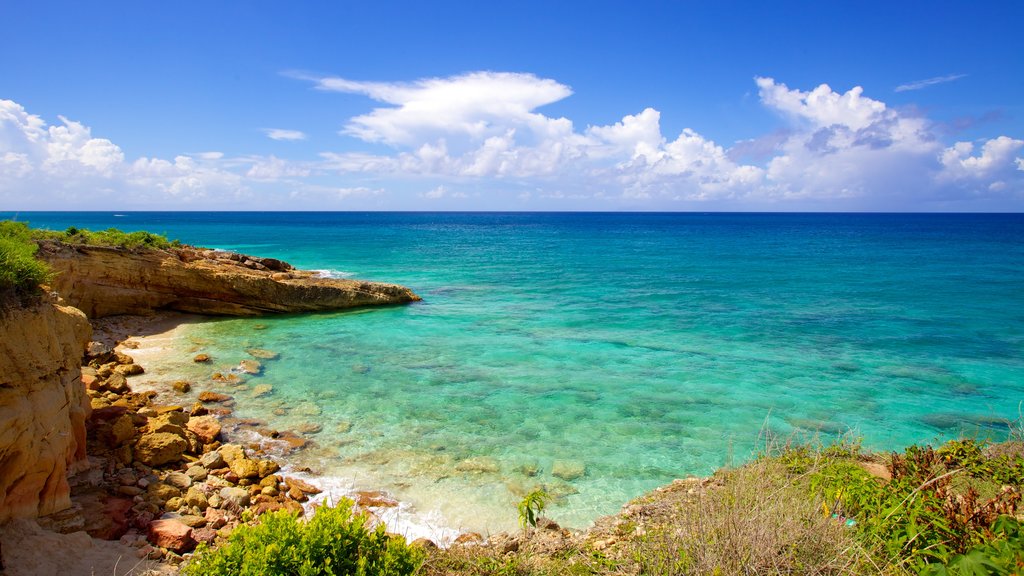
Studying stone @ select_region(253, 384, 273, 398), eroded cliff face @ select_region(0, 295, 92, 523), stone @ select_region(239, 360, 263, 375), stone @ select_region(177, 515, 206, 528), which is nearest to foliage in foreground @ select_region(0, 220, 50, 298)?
eroded cliff face @ select_region(0, 295, 92, 523)

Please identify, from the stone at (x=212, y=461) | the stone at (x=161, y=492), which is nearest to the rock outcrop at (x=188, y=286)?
the stone at (x=212, y=461)

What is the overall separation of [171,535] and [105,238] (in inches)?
782

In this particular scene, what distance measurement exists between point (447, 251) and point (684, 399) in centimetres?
5038

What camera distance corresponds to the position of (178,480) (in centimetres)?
902

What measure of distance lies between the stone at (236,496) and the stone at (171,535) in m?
1.01

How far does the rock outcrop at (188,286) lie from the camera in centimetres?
2003

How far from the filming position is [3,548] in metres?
6.31

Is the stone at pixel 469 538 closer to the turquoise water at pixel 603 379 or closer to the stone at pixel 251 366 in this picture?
the turquoise water at pixel 603 379

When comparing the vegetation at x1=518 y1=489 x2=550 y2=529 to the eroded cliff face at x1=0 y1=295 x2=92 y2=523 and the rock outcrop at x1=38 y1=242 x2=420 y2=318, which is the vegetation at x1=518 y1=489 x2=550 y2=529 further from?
the rock outcrop at x1=38 y1=242 x2=420 y2=318

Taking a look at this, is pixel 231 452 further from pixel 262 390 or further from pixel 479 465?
pixel 479 465

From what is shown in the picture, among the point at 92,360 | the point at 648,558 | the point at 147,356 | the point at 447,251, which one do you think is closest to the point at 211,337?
the point at 147,356

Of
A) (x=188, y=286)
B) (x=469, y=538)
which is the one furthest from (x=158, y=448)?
(x=188, y=286)

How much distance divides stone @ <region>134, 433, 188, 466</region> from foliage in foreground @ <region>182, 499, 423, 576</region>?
18.1 ft

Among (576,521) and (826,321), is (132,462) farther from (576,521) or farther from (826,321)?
(826,321)
